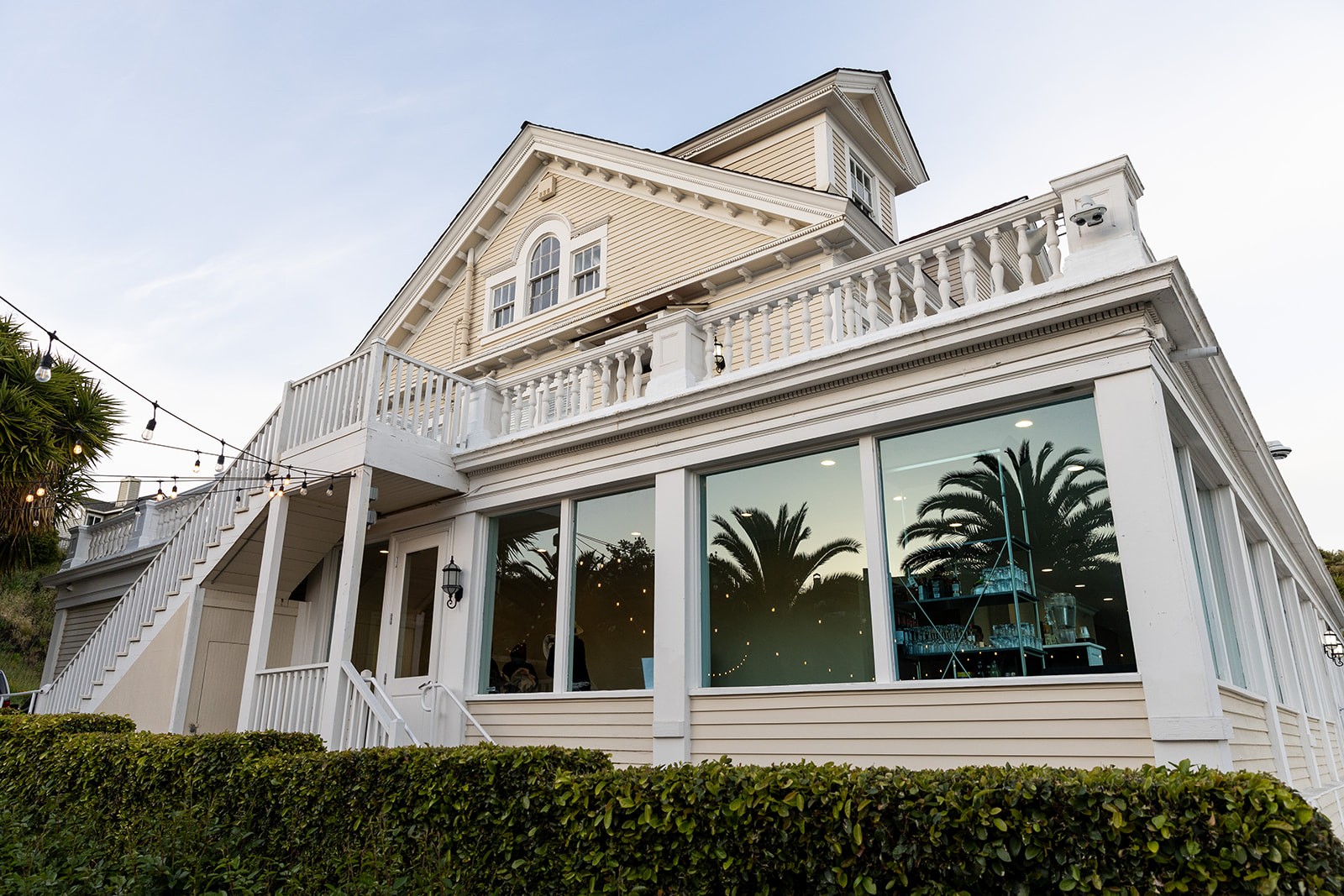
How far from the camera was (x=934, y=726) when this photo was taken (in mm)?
5727

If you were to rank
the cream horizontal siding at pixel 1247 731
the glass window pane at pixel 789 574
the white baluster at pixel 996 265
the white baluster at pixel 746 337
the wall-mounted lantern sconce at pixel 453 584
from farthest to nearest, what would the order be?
1. the wall-mounted lantern sconce at pixel 453 584
2. the white baluster at pixel 746 337
3. the glass window pane at pixel 789 574
4. the white baluster at pixel 996 265
5. the cream horizontal siding at pixel 1247 731

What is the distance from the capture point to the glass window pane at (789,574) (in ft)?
21.2

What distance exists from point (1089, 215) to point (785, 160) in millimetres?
6840

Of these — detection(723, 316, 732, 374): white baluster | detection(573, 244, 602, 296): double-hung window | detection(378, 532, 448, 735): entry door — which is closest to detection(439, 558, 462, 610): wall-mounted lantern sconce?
detection(378, 532, 448, 735): entry door

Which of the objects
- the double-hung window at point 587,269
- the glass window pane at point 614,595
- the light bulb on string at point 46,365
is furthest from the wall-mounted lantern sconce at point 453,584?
the double-hung window at point 587,269

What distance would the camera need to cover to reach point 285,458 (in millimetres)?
9414

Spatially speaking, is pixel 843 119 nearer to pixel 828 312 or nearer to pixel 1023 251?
pixel 828 312

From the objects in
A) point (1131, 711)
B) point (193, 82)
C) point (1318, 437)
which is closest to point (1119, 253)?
point (1131, 711)

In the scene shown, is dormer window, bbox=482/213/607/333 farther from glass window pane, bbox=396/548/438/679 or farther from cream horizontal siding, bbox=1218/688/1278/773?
cream horizontal siding, bbox=1218/688/1278/773

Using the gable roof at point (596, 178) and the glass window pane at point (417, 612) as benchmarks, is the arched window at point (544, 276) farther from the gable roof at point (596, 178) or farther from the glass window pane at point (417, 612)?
the glass window pane at point (417, 612)

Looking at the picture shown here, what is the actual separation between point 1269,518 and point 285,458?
11.5m

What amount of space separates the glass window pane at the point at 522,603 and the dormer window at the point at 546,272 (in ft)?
15.2

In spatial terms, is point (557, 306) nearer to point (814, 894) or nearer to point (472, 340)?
point (472, 340)

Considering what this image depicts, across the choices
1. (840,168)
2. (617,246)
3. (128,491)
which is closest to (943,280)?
(840,168)
